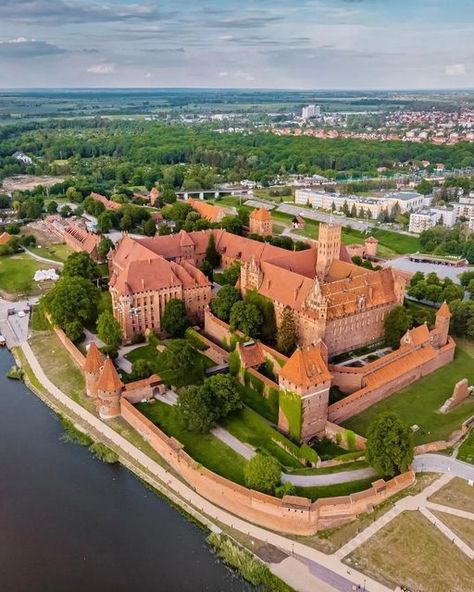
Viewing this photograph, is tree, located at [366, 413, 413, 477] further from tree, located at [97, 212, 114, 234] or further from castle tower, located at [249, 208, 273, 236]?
tree, located at [97, 212, 114, 234]

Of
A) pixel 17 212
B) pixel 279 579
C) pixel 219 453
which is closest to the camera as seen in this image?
pixel 279 579

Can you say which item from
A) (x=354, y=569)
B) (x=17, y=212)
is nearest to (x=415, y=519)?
(x=354, y=569)

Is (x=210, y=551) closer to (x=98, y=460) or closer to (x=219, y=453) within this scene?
(x=219, y=453)

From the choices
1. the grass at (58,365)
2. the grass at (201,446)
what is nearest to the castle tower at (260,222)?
the grass at (58,365)

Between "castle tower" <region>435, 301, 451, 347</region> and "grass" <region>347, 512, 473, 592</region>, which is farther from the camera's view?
"castle tower" <region>435, 301, 451, 347</region>

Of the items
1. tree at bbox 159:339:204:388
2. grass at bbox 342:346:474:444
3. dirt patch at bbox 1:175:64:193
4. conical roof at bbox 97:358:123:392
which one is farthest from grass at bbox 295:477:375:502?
dirt patch at bbox 1:175:64:193

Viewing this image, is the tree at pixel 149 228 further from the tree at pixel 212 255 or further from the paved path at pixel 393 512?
the paved path at pixel 393 512
